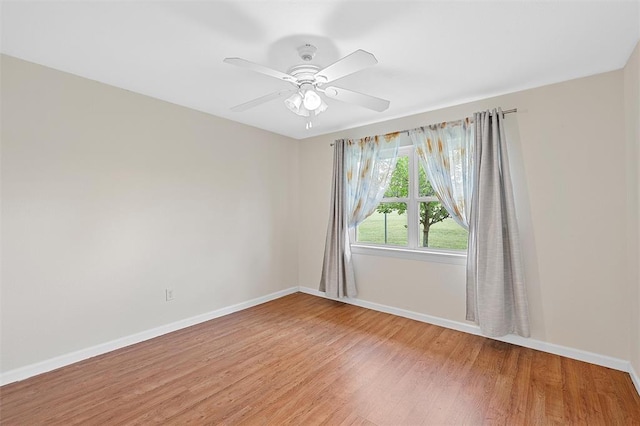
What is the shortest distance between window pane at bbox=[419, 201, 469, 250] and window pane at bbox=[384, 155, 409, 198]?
11.6 inches

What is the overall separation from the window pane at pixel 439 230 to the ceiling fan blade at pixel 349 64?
7.06 ft

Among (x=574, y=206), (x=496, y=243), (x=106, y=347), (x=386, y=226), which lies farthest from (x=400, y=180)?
(x=106, y=347)

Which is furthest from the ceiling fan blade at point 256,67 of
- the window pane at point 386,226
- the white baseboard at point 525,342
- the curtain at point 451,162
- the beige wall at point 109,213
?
the white baseboard at point 525,342

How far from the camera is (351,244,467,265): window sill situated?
316 centimetres

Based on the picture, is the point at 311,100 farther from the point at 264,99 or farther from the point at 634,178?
the point at 634,178

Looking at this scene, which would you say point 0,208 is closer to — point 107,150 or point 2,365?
point 107,150

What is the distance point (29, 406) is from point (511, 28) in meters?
3.95

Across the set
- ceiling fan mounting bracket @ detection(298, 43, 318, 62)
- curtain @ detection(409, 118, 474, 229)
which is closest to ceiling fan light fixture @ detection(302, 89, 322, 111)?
ceiling fan mounting bracket @ detection(298, 43, 318, 62)

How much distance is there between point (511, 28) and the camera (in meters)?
1.80

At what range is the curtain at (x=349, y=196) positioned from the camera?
3711 millimetres

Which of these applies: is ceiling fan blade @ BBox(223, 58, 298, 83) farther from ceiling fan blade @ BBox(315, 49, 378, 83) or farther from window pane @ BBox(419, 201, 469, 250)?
window pane @ BBox(419, 201, 469, 250)

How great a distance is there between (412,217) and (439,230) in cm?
35

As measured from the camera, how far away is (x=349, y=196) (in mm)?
3945

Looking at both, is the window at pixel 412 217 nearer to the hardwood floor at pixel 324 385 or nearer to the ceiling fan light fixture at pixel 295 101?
the hardwood floor at pixel 324 385
